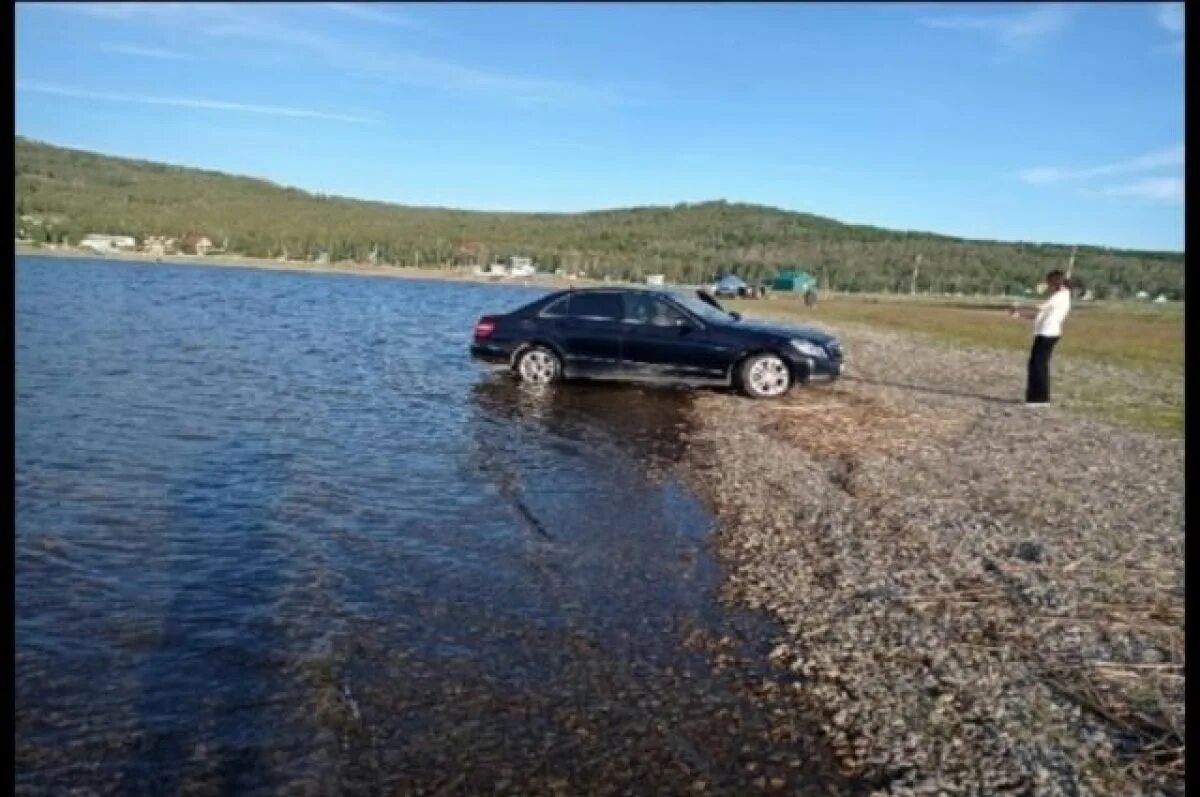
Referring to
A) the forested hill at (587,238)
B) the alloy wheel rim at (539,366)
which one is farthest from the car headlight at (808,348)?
the forested hill at (587,238)

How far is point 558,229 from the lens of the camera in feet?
505

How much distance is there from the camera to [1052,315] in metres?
14.3

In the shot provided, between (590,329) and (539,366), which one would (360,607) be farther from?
(539,366)

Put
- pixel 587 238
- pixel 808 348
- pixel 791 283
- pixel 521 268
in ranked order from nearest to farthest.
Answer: pixel 808 348
pixel 791 283
pixel 521 268
pixel 587 238

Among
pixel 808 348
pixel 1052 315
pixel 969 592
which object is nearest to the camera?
pixel 969 592

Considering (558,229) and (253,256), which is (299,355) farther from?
(558,229)

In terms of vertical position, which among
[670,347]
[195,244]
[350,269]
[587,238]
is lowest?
[670,347]

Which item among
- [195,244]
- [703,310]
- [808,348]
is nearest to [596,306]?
[703,310]

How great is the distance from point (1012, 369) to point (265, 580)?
2020 cm

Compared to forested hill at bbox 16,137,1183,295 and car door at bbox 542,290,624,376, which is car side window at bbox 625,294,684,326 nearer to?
car door at bbox 542,290,624,376

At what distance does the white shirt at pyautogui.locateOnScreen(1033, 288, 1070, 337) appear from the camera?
1426cm

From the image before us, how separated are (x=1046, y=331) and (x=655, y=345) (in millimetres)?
5665

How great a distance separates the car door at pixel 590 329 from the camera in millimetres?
14961

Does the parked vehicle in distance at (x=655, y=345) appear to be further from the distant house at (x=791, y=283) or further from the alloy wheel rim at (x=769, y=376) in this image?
the distant house at (x=791, y=283)
